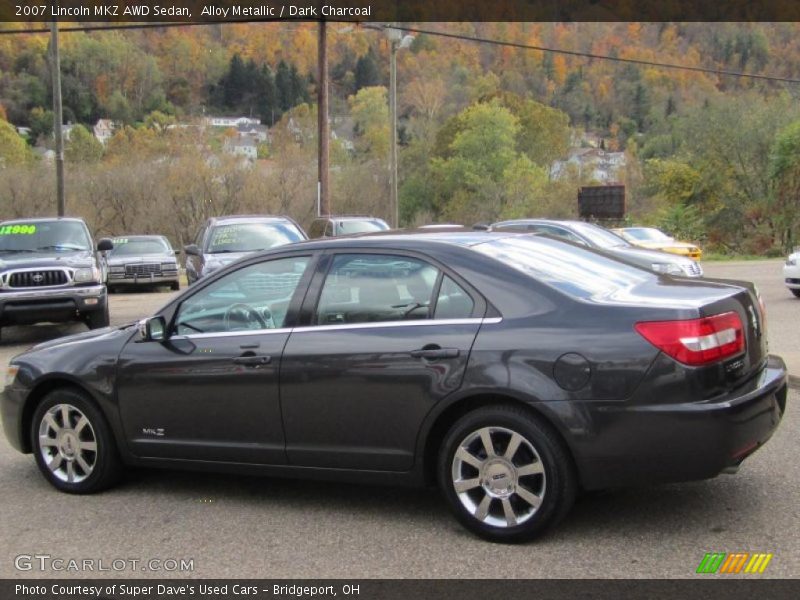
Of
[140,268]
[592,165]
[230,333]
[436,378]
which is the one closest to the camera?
[436,378]

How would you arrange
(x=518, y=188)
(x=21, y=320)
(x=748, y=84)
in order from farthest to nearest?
1. (x=748, y=84)
2. (x=518, y=188)
3. (x=21, y=320)

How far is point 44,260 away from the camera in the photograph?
1258 cm

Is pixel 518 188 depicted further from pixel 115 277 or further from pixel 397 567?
pixel 397 567

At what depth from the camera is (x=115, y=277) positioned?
23.4 metres

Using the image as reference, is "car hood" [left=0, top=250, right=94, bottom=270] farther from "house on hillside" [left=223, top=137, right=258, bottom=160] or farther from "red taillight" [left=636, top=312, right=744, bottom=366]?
"house on hillside" [left=223, top=137, right=258, bottom=160]

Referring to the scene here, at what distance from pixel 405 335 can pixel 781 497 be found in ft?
7.76

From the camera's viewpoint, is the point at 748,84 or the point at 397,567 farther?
the point at 748,84

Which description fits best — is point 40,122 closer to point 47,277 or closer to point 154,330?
point 47,277

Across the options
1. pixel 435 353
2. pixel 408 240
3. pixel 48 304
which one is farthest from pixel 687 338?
pixel 48 304

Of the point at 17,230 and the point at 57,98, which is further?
the point at 57,98

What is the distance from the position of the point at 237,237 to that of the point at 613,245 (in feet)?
21.3

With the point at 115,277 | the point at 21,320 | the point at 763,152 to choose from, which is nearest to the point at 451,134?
the point at 763,152

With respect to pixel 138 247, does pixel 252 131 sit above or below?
above
